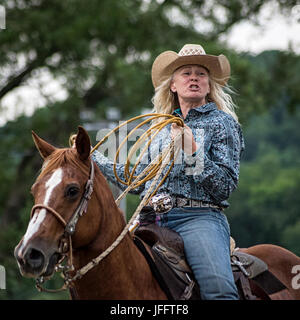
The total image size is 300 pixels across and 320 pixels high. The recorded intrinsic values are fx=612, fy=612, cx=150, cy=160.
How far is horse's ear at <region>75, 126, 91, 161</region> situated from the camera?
364cm

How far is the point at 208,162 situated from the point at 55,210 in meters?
1.16

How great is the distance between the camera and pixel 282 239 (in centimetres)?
4503

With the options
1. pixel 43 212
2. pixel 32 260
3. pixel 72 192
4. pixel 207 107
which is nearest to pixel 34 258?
pixel 32 260

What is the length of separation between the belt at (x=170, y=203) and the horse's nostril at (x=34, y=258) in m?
1.22

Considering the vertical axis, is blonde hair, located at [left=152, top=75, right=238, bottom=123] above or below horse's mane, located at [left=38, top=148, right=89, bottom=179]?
above

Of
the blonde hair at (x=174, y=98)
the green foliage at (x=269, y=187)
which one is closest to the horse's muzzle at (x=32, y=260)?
the blonde hair at (x=174, y=98)

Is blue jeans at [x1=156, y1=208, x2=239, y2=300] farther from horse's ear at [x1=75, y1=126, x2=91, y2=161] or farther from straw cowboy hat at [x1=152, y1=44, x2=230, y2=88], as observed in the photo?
straw cowboy hat at [x1=152, y1=44, x2=230, y2=88]

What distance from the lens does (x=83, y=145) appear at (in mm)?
3676

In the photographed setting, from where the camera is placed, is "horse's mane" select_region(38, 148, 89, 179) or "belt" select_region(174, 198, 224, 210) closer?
"horse's mane" select_region(38, 148, 89, 179)

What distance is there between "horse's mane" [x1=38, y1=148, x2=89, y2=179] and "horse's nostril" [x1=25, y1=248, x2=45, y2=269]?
0.48 m

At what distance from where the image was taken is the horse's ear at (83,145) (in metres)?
3.64

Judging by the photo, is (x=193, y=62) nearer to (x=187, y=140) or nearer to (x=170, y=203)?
(x=187, y=140)

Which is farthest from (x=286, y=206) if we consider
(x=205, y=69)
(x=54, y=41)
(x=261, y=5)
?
(x=205, y=69)

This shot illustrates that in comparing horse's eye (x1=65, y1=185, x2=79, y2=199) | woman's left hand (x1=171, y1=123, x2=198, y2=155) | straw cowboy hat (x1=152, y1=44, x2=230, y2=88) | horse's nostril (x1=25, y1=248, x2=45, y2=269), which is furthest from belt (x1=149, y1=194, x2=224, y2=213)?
horse's nostril (x1=25, y1=248, x2=45, y2=269)
